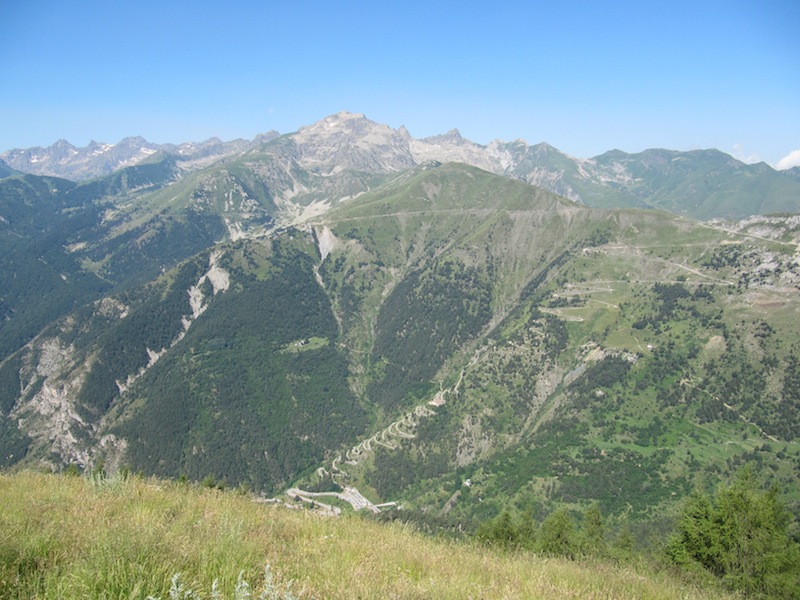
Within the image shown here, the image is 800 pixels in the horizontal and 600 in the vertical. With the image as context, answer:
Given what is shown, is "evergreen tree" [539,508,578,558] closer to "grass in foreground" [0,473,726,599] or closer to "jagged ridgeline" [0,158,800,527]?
"grass in foreground" [0,473,726,599]

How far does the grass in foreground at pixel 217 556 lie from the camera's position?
4324 millimetres

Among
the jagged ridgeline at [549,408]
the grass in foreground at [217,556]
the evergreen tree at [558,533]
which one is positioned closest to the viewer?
the grass in foreground at [217,556]

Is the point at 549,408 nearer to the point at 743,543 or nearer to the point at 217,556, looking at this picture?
the point at 743,543

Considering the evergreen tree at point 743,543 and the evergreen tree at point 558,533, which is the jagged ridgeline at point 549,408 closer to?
the evergreen tree at point 558,533

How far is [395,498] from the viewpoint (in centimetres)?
13225

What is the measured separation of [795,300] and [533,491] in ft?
317

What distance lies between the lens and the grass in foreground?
432 cm

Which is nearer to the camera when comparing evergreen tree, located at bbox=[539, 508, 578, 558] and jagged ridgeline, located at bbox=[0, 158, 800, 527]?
evergreen tree, located at bbox=[539, 508, 578, 558]

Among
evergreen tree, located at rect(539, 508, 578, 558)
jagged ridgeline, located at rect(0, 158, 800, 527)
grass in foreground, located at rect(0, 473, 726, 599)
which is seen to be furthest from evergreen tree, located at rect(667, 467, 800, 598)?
jagged ridgeline, located at rect(0, 158, 800, 527)

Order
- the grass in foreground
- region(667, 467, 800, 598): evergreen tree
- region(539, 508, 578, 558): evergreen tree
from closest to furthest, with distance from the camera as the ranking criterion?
the grass in foreground, region(667, 467, 800, 598): evergreen tree, region(539, 508, 578, 558): evergreen tree

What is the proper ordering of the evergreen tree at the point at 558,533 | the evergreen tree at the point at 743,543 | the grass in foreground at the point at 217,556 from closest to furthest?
the grass in foreground at the point at 217,556, the evergreen tree at the point at 743,543, the evergreen tree at the point at 558,533

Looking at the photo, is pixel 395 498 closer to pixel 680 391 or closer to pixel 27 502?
pixel 680 391

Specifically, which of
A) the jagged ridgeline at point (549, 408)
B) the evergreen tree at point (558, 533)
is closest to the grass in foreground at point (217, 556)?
the evergreen tree at point (558, 533)

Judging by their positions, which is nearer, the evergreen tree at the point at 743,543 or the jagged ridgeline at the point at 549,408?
the evergreen tree at the point at 743,543
